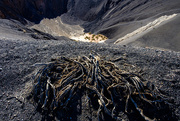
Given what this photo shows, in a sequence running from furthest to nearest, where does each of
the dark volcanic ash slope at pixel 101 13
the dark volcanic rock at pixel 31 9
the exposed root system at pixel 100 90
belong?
the dark volcanic rock at pixel 31 9, the dark volcanic ash slope at pixel 101 13, the exposed root system at pixel 100 90

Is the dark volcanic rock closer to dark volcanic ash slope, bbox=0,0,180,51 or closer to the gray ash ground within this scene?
dark volcanic ash slope, bbox=0,0,180,51

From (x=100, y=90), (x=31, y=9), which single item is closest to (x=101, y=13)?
(x=31, y=9)

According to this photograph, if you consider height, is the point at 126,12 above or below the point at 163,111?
above

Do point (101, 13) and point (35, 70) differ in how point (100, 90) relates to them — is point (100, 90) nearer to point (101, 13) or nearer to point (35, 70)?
point (35, 70)

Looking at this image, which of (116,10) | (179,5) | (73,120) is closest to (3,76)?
(73,120)

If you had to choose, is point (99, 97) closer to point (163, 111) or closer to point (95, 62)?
point (95, 62)

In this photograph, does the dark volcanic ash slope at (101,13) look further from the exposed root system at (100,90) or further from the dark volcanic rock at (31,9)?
the exposed root system at (100,90)

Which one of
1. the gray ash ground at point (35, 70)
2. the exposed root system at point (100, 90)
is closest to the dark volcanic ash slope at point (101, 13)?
the gray ash ground at point (35, 70)

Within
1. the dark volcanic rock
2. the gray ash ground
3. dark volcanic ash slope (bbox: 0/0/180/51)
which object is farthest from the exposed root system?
the dark volcanic rock
